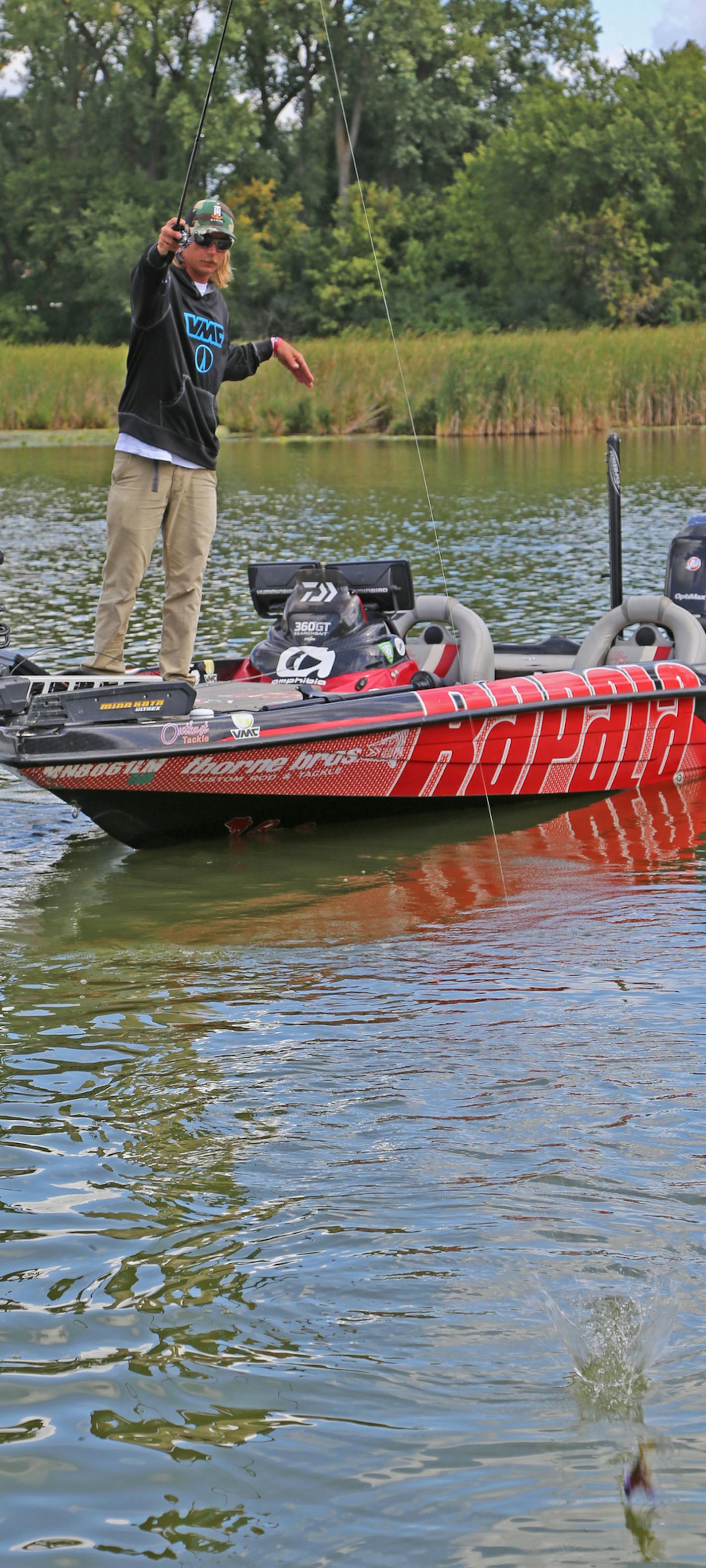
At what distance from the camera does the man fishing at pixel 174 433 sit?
6742 mm

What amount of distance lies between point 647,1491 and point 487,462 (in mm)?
21702

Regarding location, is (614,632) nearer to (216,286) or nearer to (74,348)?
(216,286)

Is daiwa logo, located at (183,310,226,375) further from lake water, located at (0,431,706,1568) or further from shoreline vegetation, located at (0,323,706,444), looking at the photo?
shoreline vegetation, located at (0,323,706,444)

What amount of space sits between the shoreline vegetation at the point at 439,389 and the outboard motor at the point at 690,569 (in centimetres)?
1862

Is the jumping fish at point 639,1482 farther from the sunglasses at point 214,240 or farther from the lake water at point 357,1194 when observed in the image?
the sunglasses at point 214,240

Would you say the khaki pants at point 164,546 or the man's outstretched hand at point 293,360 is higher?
the man's outstretched hand at point 293,360

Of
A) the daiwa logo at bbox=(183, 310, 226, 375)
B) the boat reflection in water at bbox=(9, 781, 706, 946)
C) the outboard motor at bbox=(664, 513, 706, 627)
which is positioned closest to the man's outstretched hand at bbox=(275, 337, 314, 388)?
the daiwa logo at bbox=(183, 310, 226, 375)

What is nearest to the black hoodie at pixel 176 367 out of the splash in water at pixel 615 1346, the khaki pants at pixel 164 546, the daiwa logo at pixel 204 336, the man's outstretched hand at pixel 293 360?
the daiwa logo at pixel 204 336

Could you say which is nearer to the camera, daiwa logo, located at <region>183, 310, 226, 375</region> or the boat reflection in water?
the boat reflection in water

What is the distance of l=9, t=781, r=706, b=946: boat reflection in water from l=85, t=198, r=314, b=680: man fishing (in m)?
0.86

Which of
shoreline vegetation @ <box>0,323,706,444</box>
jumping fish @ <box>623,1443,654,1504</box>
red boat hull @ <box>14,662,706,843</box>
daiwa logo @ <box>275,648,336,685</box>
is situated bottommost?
jumping fish @ <box>623,1443,654,1504</box>

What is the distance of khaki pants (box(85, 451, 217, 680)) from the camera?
698 centimetres

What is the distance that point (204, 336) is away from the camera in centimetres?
691

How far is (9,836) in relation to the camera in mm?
7594
